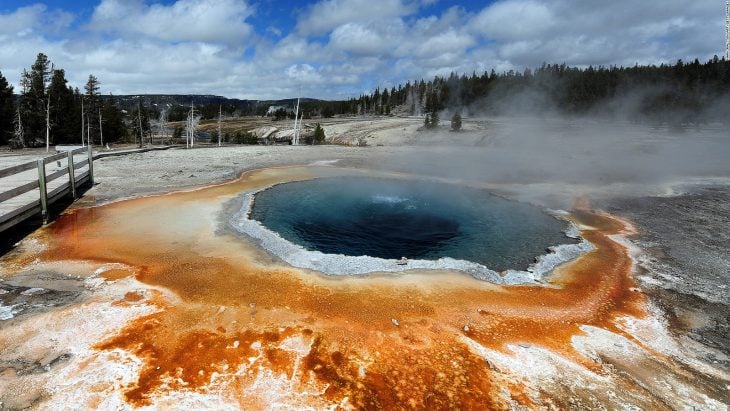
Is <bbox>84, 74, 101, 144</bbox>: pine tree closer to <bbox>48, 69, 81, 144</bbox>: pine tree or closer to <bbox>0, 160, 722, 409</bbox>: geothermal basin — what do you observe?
<bbox>48, 69, 81, 144</bbox>: pine tree

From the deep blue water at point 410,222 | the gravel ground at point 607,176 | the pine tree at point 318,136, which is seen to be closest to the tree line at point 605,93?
the gravel ground at point 607,176

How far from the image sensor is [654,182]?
17.1m

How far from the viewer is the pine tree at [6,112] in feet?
102

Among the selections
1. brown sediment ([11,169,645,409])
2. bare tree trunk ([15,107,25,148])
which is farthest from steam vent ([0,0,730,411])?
bare tree trunk ([15,107,25,148])

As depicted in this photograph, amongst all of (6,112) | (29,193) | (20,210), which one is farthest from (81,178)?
(6,112)

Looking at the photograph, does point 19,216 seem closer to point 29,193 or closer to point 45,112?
point 29,193

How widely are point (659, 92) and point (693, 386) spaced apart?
182ft

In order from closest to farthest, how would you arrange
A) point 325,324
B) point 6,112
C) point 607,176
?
point 325,324
point 607,176
point 6,112

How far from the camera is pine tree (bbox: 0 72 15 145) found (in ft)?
102

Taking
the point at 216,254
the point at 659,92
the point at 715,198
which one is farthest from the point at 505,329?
the point at 659,92

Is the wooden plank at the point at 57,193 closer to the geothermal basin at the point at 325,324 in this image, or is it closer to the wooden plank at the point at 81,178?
the geothermal basin at the point at 325,324

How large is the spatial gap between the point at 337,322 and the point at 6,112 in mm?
38871

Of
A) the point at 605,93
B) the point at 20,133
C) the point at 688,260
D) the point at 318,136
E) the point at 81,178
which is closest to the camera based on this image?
the point at 688,260

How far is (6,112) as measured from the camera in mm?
31578
